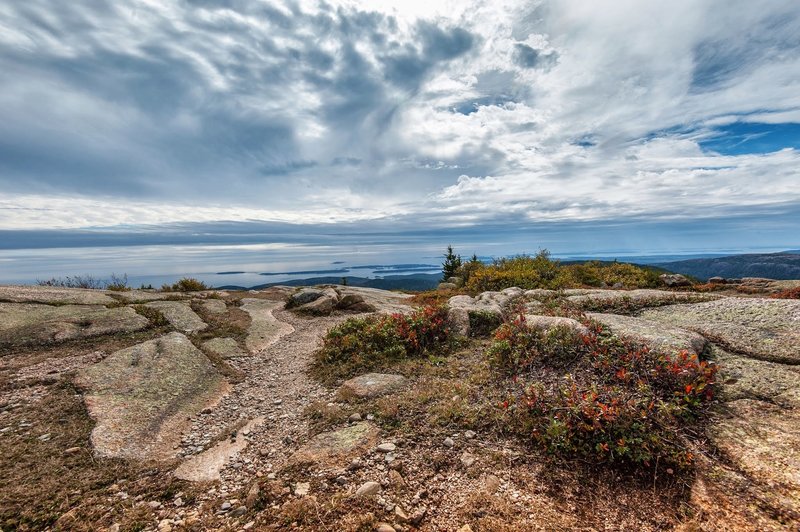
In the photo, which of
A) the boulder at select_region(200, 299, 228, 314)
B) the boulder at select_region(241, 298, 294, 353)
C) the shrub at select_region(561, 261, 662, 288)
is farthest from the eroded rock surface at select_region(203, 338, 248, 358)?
the shrub at select_region(561, 261, 662, 288)

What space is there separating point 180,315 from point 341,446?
12.3 m

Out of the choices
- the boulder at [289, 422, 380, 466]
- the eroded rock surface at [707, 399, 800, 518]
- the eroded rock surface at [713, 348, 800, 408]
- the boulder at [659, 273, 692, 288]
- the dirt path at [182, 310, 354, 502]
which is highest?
the boulder at [659, 273, 692, 288]

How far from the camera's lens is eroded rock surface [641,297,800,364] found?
743 cm

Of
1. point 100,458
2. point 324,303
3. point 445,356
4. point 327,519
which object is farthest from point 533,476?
point 324,303

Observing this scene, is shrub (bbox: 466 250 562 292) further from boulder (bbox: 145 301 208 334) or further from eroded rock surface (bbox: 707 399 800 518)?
boulder (bbox: 145 301 208 334)

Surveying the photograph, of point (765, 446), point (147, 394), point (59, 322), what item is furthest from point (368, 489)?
point (59, 322)

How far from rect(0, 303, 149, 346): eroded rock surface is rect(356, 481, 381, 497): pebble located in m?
11.6

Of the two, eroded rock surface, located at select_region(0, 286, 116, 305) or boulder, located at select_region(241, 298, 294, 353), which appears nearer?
eroded rock surface, located at select_region(0, 286, 116, 305)

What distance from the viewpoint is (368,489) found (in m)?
4.88

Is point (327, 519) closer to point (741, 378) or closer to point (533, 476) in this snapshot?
point (533, 476)

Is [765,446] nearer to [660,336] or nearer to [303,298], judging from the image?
[660,336]

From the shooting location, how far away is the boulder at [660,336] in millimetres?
7461

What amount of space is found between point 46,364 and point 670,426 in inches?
571

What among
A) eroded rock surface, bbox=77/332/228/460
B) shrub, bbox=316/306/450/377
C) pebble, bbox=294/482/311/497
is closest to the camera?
pebble, bbox=294/482/311/497
